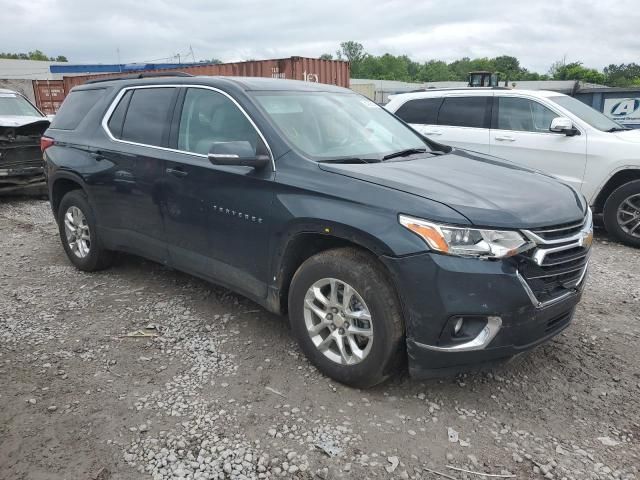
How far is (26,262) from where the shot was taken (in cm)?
542

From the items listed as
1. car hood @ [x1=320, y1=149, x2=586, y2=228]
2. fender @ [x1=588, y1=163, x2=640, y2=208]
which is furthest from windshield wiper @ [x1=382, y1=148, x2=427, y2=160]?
fender @ [x1=588, y1=163, x2=640, y2=208]

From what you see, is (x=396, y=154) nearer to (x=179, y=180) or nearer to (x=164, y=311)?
(x=179, y=180)

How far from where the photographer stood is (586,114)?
22.1 ft

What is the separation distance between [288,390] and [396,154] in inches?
67.7

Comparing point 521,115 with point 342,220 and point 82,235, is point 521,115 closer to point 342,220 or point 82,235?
point 342,220

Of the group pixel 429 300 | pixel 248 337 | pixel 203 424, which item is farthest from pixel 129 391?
pixel 429 300

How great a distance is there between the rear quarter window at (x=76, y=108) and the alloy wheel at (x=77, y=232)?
2.68 feet

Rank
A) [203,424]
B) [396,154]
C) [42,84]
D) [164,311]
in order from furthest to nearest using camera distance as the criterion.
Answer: [42,84]
[164,311]
[396,154]
[203,424]

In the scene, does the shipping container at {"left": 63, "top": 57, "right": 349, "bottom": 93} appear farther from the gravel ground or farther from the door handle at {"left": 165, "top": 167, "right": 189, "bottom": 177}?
the gravel ground

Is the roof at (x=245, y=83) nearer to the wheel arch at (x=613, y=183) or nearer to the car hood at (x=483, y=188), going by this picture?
the car hood at (x=483, y=188)

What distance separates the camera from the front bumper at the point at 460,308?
255 centimetres

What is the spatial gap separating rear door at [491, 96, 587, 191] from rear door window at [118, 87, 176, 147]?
4.22 m

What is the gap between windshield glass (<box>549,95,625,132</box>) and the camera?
6.54 m

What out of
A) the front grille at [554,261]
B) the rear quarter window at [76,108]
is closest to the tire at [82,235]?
the rear quarter window at [76,108]
